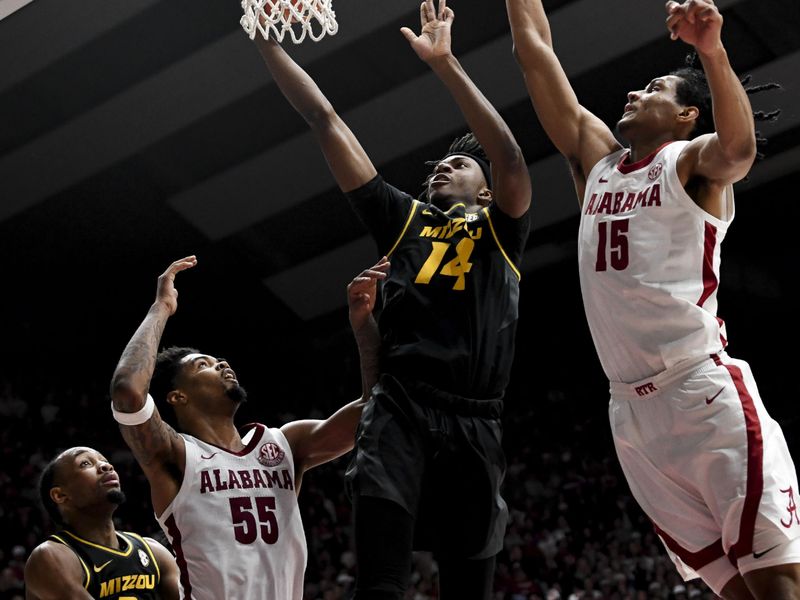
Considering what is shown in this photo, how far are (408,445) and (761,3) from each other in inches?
331

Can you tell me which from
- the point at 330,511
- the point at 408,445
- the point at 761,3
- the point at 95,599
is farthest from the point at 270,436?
the point at 330,511

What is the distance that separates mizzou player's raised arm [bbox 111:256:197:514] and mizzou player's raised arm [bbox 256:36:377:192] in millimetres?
1019

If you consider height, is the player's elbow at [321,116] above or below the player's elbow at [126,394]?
above

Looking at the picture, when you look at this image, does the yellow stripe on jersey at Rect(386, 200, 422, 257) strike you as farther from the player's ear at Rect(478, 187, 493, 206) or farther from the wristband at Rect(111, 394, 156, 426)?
the wristband at Rect(111, 394, 156, 426)

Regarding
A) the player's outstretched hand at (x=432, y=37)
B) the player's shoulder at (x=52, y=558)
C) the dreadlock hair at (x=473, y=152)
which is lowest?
the player's shoulder at (x=52, y=558)

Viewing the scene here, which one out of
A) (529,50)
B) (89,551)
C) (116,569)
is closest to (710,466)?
(529,50)

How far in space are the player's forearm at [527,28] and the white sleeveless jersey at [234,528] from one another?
6.14ft

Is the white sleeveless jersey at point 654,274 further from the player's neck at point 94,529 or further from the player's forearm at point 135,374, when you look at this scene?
the player's neck at point 94,529

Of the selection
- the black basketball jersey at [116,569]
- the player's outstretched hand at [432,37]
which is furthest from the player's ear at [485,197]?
the black basketball jersey at [116,569]

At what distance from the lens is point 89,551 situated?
4.79 metres

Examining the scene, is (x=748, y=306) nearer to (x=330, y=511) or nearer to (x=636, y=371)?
(x=330, y=511)

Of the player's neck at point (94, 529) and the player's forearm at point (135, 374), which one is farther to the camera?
the player's neck at point (94, 529)

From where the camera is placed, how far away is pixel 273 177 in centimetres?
1268

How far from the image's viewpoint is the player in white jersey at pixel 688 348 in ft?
9.96
